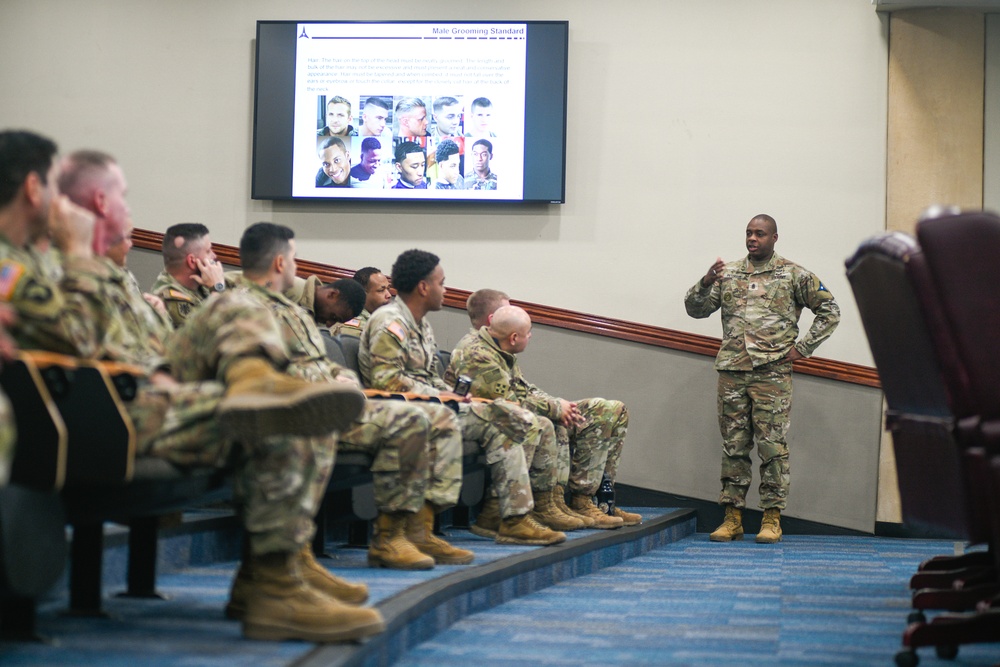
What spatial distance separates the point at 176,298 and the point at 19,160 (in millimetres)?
1944

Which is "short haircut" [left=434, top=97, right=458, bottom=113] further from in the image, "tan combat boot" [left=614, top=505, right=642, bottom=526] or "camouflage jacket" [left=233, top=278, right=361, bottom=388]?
"camouflage jacket" [left=233, top=278, right=361, bottom=388]

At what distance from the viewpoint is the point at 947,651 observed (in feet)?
6.95

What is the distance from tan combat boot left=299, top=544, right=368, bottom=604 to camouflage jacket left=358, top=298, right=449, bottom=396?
1.20 m

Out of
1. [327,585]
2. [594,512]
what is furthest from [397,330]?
[594,512]

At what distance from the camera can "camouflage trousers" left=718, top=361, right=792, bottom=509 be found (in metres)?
5.14

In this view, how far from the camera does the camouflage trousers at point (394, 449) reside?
9.75ft

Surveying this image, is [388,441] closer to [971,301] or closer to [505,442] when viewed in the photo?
[505,442]

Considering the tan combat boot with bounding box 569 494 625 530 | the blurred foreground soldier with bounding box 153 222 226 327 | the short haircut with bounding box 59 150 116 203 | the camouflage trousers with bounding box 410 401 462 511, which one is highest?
the short haircut with bounding box 59 150 116 203

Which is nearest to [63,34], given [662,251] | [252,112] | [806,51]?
[252,112]

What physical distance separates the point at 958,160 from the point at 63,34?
15.5ft

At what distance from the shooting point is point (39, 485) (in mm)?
1603

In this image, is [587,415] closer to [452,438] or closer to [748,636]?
[452,438]

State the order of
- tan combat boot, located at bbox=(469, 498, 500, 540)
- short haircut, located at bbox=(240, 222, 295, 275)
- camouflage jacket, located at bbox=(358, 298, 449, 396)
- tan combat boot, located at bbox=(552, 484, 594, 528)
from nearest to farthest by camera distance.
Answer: short haircut, located at bbox=(240, 222, 295, 275), camouflage jacket, located at bbox=(358, 298, 449, 396), tan combat boot, located at bbox=(469, 498, 500, 540), tan combat boot, located at bbox=(552, 484, 594, 528)

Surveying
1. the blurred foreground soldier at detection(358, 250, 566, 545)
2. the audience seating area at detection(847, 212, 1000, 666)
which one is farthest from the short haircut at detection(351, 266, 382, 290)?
the audience seating area at detection(847, 212, 1000, 666)
